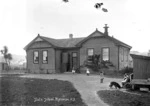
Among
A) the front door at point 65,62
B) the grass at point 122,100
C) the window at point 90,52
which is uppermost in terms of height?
the window at point 90,52

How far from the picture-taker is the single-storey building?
1150 inches

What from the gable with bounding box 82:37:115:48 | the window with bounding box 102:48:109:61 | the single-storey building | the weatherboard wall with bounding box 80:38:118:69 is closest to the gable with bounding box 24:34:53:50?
the single-storey building

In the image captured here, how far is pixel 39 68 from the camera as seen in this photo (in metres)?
33.7

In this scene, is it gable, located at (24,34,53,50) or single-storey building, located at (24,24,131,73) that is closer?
single-storey building, located at (24,24,131,73)

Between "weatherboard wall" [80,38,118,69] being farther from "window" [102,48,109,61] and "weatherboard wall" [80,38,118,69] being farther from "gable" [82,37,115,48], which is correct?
"window" [102,48,109,61]

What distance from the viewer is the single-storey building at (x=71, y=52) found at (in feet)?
95.9

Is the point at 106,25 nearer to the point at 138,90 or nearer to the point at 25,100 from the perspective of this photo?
the point at 138,90

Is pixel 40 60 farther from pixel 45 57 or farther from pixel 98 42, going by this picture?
pixel 98 42

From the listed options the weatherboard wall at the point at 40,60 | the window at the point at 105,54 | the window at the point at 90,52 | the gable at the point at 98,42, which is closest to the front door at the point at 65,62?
the weatherboard wall at the point at 40,60

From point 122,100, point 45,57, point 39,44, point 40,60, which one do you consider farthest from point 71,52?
point 122,100

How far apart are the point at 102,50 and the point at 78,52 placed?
372 centimetres

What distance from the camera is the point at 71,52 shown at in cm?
3238

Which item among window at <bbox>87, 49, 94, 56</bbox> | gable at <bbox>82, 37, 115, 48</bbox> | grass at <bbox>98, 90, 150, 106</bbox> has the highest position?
gable at <bbox>82, 37, 115, 48</bbox>

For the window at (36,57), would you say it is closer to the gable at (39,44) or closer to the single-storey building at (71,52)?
the single-storey building at (71,52)
